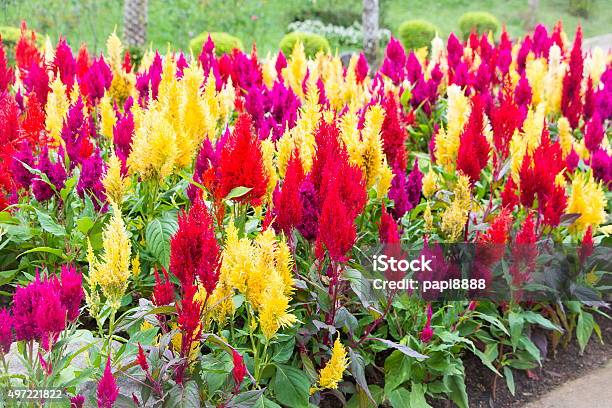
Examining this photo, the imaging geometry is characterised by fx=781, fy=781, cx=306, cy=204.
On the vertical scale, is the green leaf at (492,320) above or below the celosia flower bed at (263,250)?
below

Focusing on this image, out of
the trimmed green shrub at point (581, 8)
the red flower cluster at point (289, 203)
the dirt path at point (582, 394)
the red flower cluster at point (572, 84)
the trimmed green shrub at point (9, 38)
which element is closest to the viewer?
the red flower cluster at point (289, 203)

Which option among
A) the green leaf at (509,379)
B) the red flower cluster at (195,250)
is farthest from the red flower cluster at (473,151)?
the red flower cluster at (195,250)

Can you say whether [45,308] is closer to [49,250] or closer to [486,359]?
[49,250]

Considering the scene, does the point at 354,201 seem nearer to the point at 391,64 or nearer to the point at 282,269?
the point at 282,269

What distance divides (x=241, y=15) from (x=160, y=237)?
20.1m

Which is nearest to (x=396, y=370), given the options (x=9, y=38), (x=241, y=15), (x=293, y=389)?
(x=293, y=389)

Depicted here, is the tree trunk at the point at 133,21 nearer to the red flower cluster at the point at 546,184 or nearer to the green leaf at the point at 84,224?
the green leaf at the point at 84,224

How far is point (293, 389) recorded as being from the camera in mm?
2871

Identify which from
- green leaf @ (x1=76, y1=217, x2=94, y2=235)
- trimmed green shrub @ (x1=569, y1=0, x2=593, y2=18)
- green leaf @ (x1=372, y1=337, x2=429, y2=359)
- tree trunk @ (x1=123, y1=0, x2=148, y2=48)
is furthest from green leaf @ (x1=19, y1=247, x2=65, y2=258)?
trimmed green shrub @ (x1=569, y1=0, x2=593, y2=18)

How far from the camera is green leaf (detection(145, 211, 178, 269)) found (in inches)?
126

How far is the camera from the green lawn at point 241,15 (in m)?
19.8

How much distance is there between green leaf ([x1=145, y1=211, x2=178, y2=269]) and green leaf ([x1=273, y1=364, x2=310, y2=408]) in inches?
27.8

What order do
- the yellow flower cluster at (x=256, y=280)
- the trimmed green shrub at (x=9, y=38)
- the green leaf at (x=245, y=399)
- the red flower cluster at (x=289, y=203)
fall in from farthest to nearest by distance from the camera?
1. the trimmed green shrub at (x=9, y=38)
2. the red flower cluster at (x=289, y=203)
3. the green leaf at (x=245, y=399)
4. the yellow flower cluster at (x=256, y=280)

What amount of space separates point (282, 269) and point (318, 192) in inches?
13.1
